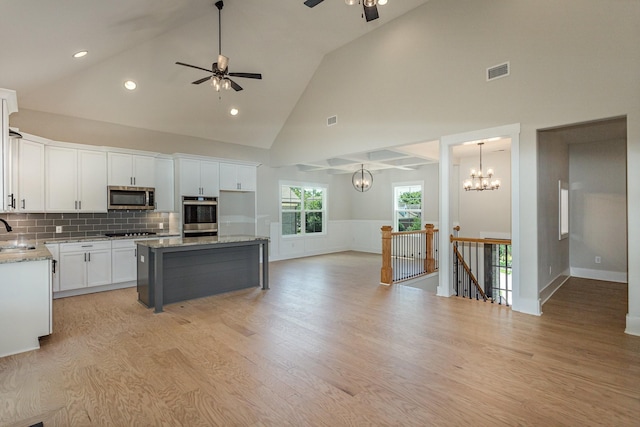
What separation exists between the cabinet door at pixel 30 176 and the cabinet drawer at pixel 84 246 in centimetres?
68

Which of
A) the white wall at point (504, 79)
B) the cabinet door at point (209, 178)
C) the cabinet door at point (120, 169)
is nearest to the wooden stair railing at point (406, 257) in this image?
the white wall at point (504, 79)

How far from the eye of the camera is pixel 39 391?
2.48 m

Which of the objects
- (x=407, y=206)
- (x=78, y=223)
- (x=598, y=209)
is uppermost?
(x=407, y=206)

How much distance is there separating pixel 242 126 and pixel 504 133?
18.2 ft

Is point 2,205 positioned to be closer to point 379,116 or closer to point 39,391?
point 39,391

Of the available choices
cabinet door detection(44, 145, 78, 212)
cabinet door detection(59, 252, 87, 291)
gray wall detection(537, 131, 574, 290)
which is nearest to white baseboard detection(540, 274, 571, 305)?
gray wall detection(537, 131, 574, 290)

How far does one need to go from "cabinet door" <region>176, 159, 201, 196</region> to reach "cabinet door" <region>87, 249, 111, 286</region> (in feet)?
5.69

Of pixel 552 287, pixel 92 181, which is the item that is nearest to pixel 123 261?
pixel 92 181

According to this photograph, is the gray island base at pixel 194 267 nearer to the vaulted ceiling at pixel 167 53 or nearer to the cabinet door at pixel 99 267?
the cabinet door at pixel 99 267

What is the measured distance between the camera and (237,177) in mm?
7562

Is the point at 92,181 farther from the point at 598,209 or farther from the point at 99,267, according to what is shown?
the point at 598,209

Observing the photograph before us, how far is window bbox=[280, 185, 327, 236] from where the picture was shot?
9.31 metres

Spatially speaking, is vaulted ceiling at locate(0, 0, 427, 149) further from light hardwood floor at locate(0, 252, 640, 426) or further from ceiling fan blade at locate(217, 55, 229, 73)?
light hardwood floor at locate(0, 252, 640, 426)

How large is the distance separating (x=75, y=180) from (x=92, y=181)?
0.24 meters
